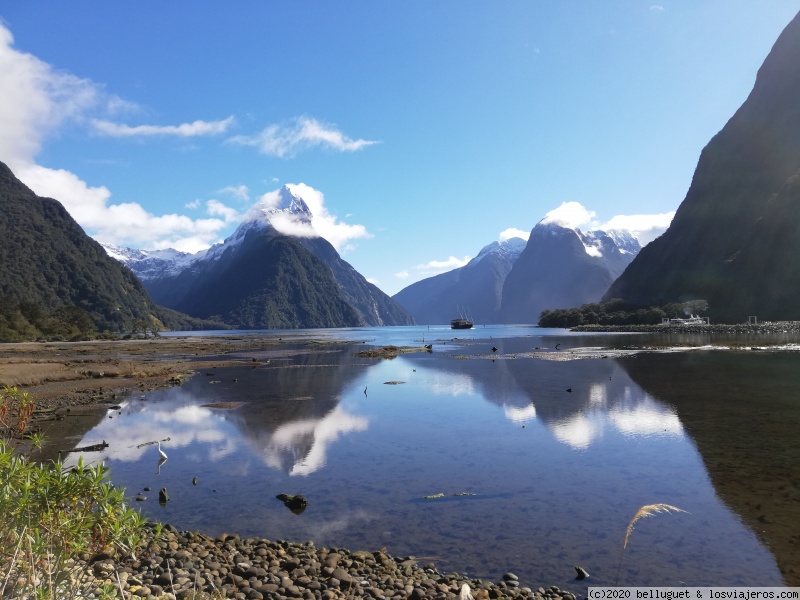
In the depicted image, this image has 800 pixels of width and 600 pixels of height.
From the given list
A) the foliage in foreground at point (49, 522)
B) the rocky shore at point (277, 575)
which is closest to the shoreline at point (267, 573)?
the rocky shore at point (277, 575)

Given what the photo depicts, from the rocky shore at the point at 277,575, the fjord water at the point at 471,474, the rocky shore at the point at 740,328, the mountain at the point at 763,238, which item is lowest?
the fjord water at the point at 471,474

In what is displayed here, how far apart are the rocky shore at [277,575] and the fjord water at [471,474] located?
958 millimetres

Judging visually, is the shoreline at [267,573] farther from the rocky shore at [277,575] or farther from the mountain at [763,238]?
the mountain at [763,238]

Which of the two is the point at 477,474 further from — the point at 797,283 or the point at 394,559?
the point at 797,283

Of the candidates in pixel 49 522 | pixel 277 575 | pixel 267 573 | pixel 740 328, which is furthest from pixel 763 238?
pixel 49 522

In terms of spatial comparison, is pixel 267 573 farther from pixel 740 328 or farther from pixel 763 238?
pixel 763 238

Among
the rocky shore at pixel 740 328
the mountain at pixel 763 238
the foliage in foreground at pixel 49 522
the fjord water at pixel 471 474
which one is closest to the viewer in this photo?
the foliage in foreground at pixel 49 522

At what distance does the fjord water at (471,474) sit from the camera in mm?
12688

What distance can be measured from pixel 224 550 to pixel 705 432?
24.8 meters

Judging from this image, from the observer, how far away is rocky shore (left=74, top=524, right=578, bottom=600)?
Result: 31.8 ft

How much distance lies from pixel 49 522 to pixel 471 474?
15.0 meters

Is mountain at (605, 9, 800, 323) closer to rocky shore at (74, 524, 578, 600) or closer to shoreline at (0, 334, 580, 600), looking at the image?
rocky shore at (74, 524, 578, 600)

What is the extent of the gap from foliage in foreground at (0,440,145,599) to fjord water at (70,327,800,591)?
6113mm

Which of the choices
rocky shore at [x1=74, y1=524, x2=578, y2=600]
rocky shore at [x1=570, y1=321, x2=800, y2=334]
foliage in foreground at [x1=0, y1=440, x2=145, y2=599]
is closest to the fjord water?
rocky shore at [x1=74, y1=524, x2=578, y2=600]
